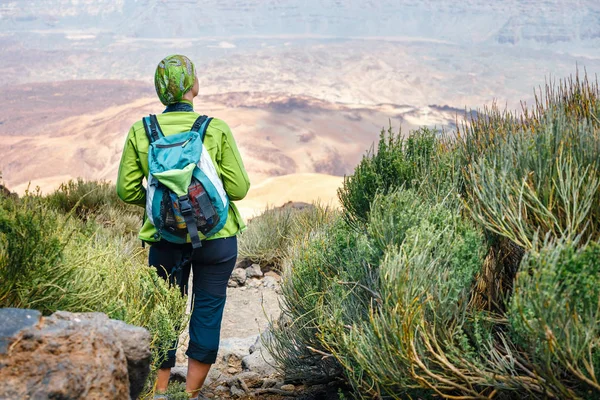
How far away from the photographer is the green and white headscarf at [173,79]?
3.60 metres

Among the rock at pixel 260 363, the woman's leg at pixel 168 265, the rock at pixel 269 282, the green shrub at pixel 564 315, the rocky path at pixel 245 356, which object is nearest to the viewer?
the green shrub at pixel 564 315

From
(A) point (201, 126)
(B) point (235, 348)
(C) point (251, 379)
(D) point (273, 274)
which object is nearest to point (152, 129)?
(A) point (201, 126)

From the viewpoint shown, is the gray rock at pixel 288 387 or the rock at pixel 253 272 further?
the rock at pixel 253 272

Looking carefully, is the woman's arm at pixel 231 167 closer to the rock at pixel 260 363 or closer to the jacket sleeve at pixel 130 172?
the jacket sleeve at pixel 130 172

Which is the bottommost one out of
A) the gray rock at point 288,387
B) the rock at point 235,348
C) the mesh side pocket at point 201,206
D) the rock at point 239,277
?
the rock at point 239,277

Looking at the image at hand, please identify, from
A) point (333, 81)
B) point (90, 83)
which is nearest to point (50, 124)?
point (90, 83)

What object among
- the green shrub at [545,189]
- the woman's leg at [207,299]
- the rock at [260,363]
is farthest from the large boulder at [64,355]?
the rock at [260,363]

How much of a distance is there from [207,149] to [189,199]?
34 centimetres

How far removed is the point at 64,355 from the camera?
243cm

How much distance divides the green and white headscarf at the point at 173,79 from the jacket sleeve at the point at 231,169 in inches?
12.8

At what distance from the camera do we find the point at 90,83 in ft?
479

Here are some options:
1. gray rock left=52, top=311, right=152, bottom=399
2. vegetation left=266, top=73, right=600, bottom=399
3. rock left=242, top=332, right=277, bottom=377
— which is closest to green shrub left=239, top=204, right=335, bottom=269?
rock left=242, top=332, right=277, bottom=377

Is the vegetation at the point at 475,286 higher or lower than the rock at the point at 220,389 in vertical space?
higher

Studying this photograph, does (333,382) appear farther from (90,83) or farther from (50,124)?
(90,83)
